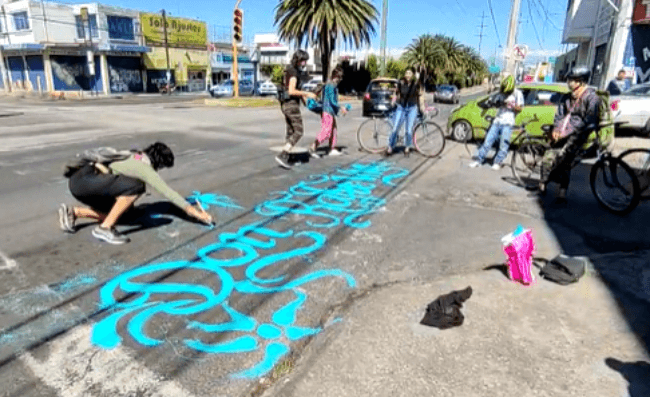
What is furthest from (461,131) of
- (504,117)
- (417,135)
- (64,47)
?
(64,47)

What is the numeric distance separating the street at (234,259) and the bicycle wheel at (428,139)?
35.0 inches

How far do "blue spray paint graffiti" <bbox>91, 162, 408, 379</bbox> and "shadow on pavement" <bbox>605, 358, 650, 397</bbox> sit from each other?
1.72 m

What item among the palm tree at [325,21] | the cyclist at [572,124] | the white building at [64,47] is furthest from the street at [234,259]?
the white building at [64,47]

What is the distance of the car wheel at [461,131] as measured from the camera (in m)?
10.9

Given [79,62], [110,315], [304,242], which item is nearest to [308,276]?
[304,242]

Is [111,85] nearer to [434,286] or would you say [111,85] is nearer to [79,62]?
[79,62]

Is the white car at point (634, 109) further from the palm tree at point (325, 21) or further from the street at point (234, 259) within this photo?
the palm tree at point (325, 21)

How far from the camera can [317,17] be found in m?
28.4

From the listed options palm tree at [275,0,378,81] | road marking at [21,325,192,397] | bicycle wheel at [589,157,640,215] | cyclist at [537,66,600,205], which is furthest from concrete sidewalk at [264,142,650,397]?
palm tree at [275,0,378,81]

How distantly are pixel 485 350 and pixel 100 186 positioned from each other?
3.48m

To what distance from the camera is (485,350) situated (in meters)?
2.69

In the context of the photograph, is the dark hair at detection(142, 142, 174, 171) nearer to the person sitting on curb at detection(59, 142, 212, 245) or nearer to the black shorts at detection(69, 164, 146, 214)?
the person sitting on curb at detection(59, 142, 212, 245)

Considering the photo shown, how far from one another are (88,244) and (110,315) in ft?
4.98

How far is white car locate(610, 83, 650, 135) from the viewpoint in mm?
11234
